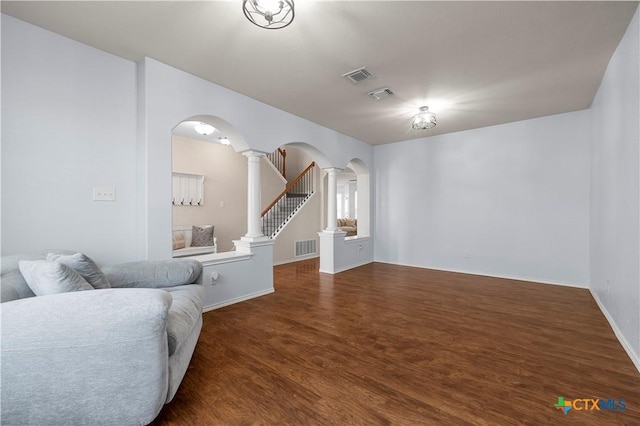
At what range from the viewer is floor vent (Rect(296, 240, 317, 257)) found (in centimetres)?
706

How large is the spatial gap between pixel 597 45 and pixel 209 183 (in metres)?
6.63

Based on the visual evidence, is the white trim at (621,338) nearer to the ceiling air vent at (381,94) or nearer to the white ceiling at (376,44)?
the white ceiling at (376,44)

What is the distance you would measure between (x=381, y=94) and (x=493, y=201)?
3038 millimetres

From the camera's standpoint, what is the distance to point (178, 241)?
5758 mm

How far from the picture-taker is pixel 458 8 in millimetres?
2096

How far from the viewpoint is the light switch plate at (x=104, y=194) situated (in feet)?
8.93

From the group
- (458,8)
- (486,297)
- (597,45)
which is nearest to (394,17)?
(458,8)

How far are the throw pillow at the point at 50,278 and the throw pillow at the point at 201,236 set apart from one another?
4.47 m

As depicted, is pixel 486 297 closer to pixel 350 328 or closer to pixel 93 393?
pixel 350 328

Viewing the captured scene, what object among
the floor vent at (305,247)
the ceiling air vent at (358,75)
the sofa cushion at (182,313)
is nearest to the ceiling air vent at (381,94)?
the ceiling air vent at (358,75)

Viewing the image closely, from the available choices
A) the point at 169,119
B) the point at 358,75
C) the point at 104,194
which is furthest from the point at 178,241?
the point at 358,75

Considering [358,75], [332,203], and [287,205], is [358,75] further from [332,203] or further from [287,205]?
[287,205]

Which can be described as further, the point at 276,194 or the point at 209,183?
the point at 276,194

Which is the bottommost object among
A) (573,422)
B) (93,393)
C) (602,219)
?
(573,422)
